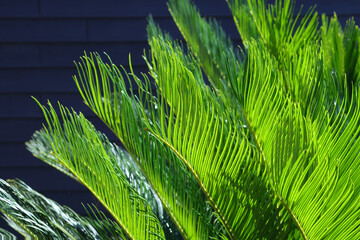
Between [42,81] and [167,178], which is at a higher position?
[42,81]

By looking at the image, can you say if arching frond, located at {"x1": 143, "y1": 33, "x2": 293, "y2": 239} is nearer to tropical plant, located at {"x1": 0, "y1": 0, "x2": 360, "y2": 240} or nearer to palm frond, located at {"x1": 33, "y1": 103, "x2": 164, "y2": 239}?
tropical plant, located at {"x1": 0, "y1": 0, "x2": 360, "y2": 240}

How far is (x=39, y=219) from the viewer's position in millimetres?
1322

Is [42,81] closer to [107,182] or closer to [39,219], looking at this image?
[39,219]

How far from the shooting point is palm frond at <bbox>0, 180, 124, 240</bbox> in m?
1.25

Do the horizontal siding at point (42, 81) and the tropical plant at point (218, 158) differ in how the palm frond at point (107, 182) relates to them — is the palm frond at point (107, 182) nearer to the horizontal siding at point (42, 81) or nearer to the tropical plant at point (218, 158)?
the tropical plant at point (218, 158)

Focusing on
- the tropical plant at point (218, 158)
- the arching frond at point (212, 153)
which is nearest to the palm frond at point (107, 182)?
the tropical plant at point (218, 158)

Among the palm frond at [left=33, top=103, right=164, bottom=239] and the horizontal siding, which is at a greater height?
the horizontal siding

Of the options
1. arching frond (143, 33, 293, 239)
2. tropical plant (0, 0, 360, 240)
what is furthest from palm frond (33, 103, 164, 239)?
arching frond (143, 33, 293, 239)

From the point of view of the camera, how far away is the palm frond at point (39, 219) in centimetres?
125

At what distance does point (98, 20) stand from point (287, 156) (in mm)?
2040

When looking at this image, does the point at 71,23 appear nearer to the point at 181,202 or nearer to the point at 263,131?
the point at 181,202

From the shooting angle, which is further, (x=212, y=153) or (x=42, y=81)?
(x=42, y=81)

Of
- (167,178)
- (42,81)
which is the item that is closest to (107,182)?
(167,178)

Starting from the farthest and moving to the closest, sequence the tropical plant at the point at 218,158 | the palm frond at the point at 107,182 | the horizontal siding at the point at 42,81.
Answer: the horizontal siding at the point at 42,81 → the palm frond at the point at 107,182 → the tropical plant at the point at 218,158
